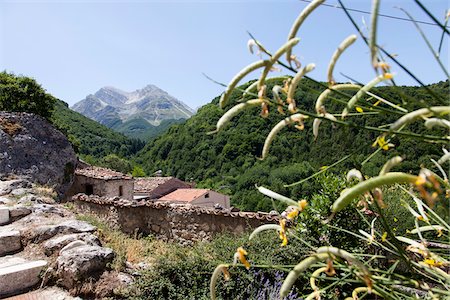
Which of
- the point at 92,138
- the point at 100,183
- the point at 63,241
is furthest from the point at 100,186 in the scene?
the point at 92,138

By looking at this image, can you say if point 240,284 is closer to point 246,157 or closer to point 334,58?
point 334,58

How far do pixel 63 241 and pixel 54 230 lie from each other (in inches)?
17.2

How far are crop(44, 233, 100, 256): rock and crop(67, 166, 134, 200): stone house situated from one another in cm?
760

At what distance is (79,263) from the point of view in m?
3.18

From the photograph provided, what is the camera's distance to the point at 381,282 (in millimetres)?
649

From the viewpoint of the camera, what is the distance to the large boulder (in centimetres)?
851

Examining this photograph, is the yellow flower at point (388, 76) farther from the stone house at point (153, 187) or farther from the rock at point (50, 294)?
the stone house at point (153, 187)

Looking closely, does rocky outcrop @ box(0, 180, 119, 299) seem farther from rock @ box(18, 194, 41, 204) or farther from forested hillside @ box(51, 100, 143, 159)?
forested hillside @ box(51, 100, 143, 159)

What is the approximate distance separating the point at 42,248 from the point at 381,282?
13.2 feet

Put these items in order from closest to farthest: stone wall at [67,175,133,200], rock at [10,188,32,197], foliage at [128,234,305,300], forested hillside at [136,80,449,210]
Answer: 1. foliage at [128,234,305,300]
2. rock at [10,188,32,197]
3. stone wall at [67,175,133,200]
4. forested hillside at [136,80,449,210]

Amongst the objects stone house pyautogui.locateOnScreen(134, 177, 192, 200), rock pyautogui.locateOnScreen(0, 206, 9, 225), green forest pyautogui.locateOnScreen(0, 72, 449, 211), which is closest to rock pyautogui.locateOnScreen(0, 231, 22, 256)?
rock pyautogui.locateOnScreen(0, 206, 9, 225)

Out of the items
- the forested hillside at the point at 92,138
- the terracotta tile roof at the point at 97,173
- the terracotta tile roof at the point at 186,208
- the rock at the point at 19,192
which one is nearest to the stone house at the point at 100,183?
the terracotta tile roof at the point at 97,173

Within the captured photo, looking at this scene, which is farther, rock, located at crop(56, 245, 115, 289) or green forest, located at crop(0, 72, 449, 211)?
green forest, located at crop(0, 72, 449, 211)

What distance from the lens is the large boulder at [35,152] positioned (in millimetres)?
8508
